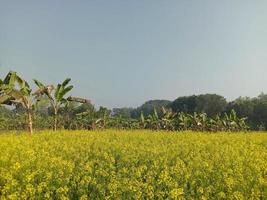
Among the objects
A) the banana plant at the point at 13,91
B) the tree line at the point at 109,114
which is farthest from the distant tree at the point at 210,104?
the banana plant at the point at 13,91

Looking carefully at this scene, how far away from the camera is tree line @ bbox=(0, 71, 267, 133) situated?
960 inches

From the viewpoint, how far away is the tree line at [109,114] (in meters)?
24.4

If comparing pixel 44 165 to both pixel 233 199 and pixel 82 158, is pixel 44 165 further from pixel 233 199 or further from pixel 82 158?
pixel 233 199

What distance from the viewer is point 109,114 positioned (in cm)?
5984

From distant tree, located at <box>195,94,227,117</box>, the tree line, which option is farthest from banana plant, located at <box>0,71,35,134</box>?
distant tree, located at <box>195,94,227,117</box>

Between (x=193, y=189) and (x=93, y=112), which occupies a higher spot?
(x=93, y=112)

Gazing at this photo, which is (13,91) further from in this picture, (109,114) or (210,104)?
(210,104)

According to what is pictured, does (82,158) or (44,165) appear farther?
(82,158)

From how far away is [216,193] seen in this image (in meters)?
8.18

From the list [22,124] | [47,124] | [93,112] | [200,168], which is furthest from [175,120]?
[200,168]

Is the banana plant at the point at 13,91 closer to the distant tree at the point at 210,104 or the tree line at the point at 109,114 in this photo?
the tree line at the point at 109,114

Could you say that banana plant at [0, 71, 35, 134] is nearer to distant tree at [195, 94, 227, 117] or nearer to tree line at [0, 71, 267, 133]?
tree line at [0, 71, 267, 133]

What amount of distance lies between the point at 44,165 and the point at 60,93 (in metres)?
17.3

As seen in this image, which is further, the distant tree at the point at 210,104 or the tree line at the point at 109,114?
the distant tree at the point at 210,104
